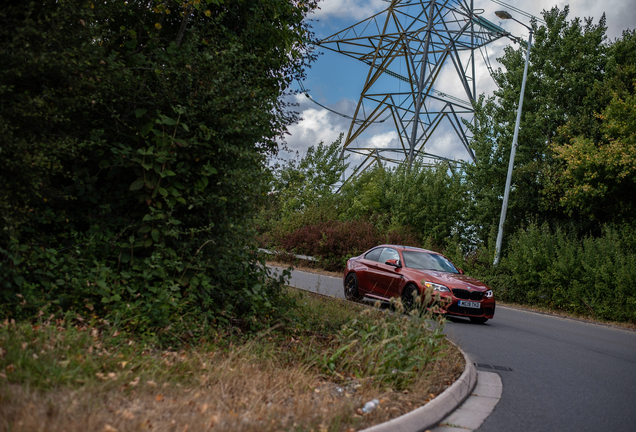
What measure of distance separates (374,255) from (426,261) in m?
1.45

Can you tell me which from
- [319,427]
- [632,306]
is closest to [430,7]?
[632,306]

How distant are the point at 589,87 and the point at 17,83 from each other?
23722mm

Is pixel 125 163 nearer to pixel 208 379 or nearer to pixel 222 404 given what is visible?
pixel 208 379

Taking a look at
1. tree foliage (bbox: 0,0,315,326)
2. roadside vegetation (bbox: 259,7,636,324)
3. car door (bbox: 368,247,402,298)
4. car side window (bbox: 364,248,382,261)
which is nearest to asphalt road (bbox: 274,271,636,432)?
car door (bbox: 368,247,402,298)

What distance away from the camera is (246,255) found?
7.30 meters

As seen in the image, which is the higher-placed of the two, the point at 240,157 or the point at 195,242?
the point at 240,157

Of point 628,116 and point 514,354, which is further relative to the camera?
point 628,116

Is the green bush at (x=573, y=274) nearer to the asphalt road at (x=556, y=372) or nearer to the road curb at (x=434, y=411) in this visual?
the asphalt road at (x=556, y=372)

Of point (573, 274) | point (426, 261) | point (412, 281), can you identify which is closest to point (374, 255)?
point (426, 261)

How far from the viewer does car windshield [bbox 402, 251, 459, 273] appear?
1253cm

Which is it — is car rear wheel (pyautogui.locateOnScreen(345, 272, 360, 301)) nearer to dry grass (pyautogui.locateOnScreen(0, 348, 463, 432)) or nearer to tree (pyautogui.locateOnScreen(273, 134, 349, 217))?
dry grass (pyautogui.locateOnScreen(0, 348, 463, 432))

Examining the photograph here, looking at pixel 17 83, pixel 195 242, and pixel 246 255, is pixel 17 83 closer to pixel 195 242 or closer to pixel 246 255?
pixel 195 242

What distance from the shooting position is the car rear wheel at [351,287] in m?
13.5

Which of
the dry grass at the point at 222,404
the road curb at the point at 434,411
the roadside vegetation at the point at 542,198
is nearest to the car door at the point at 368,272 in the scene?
the roadside vegetation at the point at 542,198
